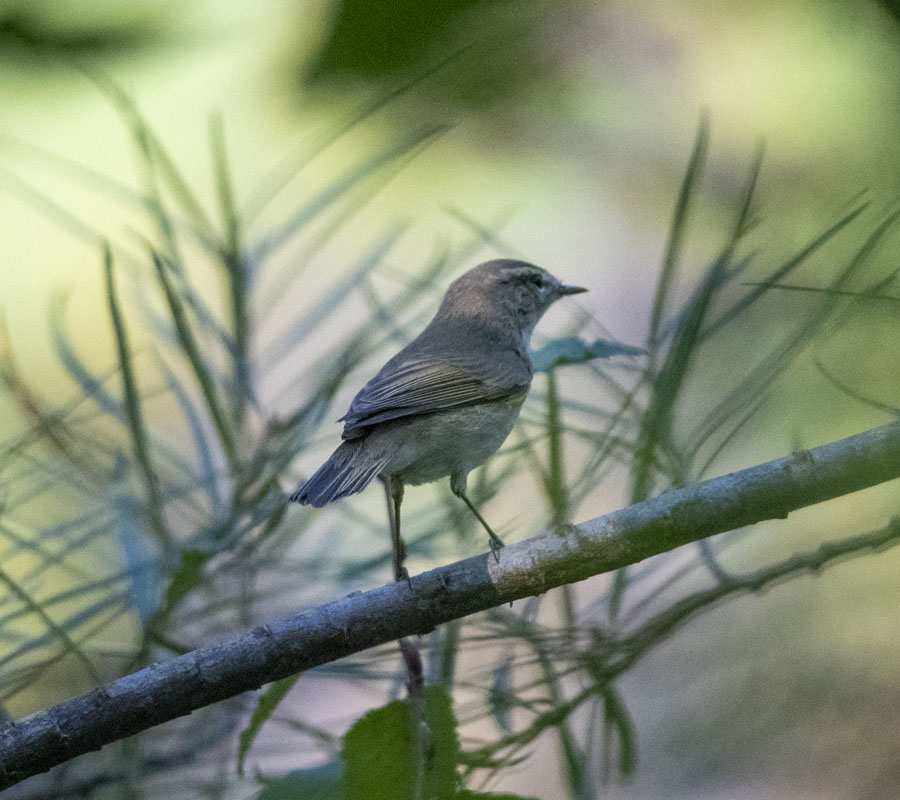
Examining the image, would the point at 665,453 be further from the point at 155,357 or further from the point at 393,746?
the point at 155,357

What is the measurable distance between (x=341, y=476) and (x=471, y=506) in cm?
16

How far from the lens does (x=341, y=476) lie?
969 millimetres

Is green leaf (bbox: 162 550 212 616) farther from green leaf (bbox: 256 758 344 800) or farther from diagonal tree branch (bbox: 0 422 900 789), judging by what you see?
green leaf (bbox: 256 758 344 800)

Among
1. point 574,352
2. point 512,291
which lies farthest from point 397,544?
point 512,291

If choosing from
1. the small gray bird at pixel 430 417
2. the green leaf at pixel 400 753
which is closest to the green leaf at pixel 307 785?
the green leaf at pixel 400 753

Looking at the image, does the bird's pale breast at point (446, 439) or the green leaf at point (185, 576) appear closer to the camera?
the green leaf at point (185, 576)

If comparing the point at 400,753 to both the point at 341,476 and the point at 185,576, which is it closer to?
the point at 185,576

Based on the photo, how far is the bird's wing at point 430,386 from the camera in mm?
1150

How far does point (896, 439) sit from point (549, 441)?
1.12 ft

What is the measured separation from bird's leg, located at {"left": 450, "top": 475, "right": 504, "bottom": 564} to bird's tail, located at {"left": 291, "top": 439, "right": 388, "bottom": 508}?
102 millimetres

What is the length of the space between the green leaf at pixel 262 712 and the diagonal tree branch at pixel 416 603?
1cm

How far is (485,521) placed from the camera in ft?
3.33

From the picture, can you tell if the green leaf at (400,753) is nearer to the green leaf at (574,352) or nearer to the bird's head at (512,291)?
the green leaf at (574,352)

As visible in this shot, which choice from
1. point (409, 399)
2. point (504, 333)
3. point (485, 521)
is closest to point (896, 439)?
point (485, 521)
